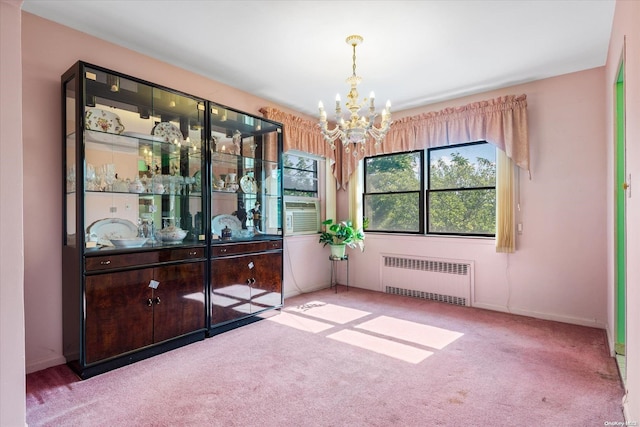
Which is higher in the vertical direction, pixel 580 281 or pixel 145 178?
pixel 145 178

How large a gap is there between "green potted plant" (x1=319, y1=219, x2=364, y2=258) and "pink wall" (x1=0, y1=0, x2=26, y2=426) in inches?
147

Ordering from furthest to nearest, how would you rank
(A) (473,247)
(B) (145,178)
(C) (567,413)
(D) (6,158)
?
1. (A) (473,247)
2. (B) (145,178)
3. (C) (567,413)
4. (D) (6,158)

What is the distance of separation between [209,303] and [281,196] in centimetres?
160

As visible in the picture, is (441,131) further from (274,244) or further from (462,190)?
(274,244)

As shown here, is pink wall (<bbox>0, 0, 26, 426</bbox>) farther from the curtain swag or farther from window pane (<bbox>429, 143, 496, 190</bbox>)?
window pane (<bbox>429, 143, 496, 190</bbox>)

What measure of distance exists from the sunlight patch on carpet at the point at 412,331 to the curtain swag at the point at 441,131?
5.95 feet

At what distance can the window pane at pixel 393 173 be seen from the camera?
4.85m

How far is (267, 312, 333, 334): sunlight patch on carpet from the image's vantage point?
350 centimetres

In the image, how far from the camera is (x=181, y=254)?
3045mm

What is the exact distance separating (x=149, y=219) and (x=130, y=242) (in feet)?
1.09

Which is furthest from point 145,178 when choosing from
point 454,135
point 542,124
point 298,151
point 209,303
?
point 542,124

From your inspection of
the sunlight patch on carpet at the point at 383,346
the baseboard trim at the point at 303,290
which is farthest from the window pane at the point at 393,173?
the sunlight patch on carpet at the point at 383,346

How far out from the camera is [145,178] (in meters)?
3.10

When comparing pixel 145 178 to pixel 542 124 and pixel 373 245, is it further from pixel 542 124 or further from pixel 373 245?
pixel 542 124
